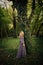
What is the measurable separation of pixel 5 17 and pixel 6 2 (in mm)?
338

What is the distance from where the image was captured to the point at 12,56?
2.69m

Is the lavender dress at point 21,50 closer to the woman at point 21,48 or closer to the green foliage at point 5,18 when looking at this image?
the woman at point 21,48

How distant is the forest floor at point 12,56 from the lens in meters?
2.66

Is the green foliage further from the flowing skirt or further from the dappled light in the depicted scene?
the flowing skirt

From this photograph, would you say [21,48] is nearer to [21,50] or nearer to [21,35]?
[21,50]

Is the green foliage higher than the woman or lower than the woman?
higher

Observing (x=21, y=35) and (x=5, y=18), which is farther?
(x=5, y=18)

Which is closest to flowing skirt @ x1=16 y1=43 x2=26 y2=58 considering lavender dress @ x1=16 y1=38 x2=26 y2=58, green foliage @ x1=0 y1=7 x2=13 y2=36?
lavender dress @ x1=16 y1=38 x2=26 y2=58

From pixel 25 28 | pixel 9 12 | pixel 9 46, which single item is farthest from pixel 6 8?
pixel 9 46

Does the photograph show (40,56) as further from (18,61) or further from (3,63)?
(3,63)

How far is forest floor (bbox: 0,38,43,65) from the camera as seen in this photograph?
2664 mm

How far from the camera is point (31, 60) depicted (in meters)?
2.68

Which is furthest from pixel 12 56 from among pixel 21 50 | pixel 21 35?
pixel 21 35

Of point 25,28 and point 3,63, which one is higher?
point 25,28
